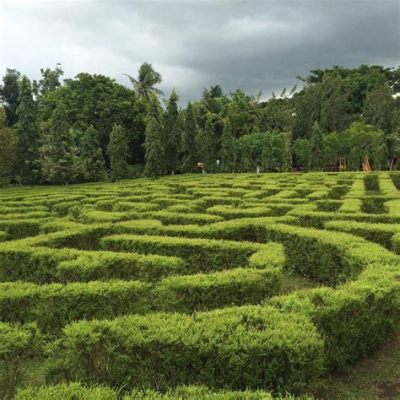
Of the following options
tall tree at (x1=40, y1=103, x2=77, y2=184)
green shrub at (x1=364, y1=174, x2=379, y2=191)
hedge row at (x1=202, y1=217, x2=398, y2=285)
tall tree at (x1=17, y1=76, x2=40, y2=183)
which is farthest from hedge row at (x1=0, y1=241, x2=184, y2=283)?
tall tree at (x1=17, y1=76, x2=40, y2=183)

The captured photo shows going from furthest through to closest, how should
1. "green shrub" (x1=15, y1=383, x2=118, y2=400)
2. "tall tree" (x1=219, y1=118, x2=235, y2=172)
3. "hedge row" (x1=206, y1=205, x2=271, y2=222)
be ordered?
"tall tree" (x1=219, y1=118, x2=235, y2=172)
"hedge row" (x1=206, y1=205, x2=271, y2=222)
"green shrub" (x1=15, y1=383, x2=118, y2=400)

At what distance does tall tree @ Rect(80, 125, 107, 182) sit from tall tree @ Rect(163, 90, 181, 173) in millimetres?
6962

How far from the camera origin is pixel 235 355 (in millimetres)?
4879

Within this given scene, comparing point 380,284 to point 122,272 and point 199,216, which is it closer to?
point 122,272

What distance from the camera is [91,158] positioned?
40594 mm

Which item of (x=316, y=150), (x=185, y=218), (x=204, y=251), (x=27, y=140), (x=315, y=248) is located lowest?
(x=315, y=248)

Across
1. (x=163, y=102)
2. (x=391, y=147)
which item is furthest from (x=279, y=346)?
(x=163, y=102)

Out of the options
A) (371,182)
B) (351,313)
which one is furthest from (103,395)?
(371,182)

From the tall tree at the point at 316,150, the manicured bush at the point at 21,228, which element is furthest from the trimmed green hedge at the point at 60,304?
the tall tree at the point at 316,150

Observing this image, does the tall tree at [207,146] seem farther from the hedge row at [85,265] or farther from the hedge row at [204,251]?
the hedge row at [85,265]

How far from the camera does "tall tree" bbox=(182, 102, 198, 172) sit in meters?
46.4

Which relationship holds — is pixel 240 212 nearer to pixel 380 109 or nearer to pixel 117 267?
pixel 117 267

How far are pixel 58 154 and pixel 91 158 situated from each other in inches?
153

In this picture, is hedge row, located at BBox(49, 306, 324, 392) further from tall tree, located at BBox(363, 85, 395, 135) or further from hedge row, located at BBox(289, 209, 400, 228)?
tall tree, located at BBox(363, 85, 395, 135)
